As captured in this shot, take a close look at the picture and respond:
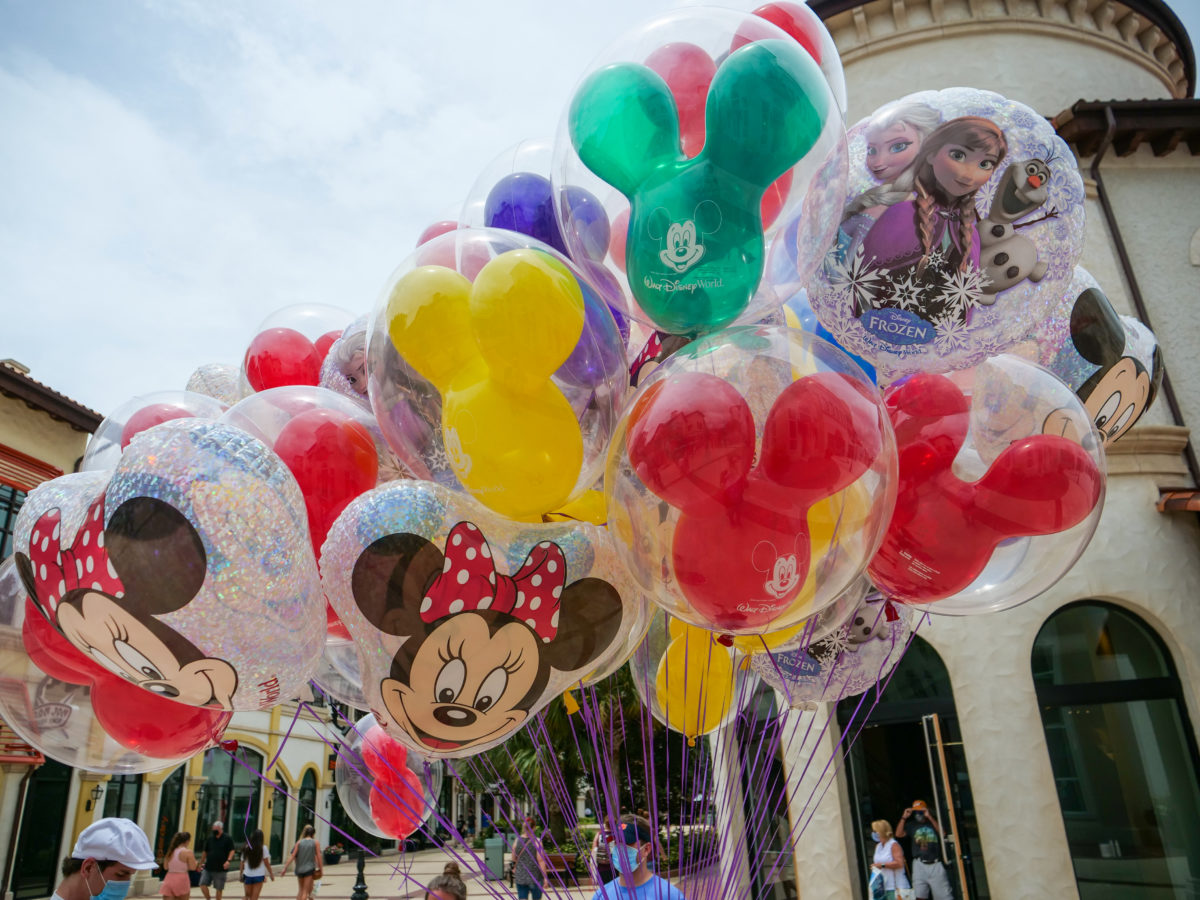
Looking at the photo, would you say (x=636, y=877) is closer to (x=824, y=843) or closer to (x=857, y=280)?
(x=857, y=280)

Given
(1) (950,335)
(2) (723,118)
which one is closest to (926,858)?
(1) (950,335)

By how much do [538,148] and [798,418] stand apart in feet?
5.57

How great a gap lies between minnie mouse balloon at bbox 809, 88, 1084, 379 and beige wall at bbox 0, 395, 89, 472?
54.9 feet

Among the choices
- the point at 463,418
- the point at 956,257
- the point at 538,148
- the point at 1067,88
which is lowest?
the point at 463,418

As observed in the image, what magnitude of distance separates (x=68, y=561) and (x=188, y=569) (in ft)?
1.20

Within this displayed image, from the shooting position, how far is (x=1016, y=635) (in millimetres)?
7492

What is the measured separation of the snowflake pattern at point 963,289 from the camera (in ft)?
7.16

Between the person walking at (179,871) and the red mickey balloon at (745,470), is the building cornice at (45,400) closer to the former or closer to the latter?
the person walking at (179,871)

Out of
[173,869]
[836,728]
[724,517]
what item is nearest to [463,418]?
[724,517]

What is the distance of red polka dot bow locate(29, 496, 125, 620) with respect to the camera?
1919mm

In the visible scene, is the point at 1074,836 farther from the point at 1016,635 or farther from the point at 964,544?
the point at 964,544

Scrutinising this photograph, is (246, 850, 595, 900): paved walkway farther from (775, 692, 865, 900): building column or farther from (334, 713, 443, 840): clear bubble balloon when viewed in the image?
(334, 713, 443, 840): clear bubble balloon

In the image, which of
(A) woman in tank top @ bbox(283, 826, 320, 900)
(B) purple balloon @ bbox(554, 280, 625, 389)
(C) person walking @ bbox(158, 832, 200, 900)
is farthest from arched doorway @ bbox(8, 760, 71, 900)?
(B) purple balloon @ bbox(554, 280, 625, 389)

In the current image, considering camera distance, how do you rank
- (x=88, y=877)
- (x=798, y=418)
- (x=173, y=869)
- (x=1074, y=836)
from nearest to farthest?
(x=798, y=418)
(x=88, y=877)
(x=1074, y=836)
(x=173, y=869)
